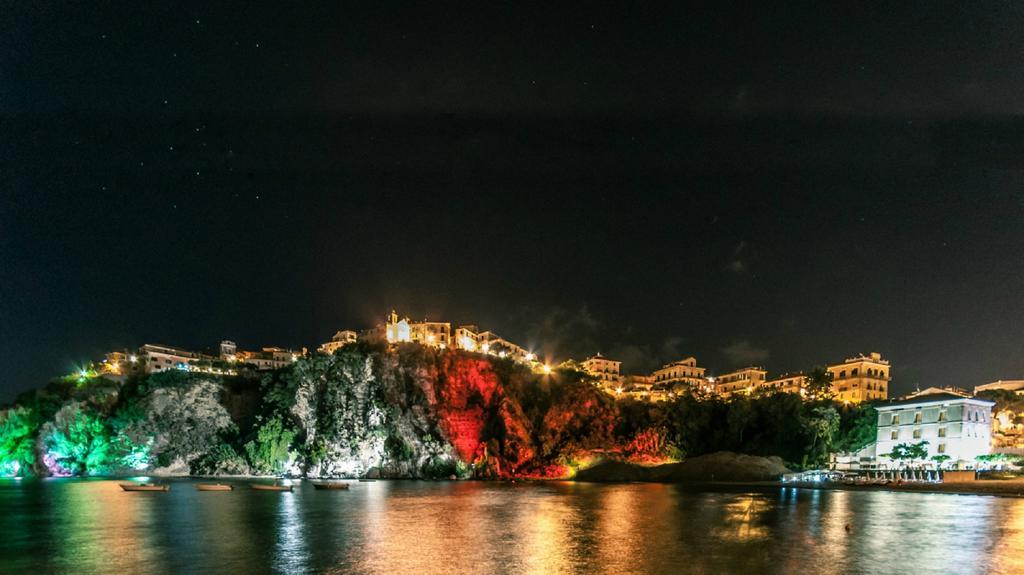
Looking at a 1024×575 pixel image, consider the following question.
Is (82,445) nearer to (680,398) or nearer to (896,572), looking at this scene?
(680,398)

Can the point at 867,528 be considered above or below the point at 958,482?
above

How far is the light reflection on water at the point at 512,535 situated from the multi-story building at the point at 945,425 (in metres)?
28.7

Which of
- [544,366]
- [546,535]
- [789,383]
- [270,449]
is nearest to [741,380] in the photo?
[789,383]

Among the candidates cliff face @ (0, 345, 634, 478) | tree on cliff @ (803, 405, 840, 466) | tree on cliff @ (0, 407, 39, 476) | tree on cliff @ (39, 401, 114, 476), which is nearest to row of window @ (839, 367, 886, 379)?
tree on cliff @ (803, 405, 840, 466)

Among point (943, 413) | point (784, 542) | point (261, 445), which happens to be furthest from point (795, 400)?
point (261, 445)

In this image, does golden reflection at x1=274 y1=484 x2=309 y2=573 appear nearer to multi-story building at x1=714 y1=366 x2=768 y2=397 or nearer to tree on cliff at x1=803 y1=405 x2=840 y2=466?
tree on cliff at x1=803 y1=405 x2=840 y2=466

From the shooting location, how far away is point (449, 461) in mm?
92312

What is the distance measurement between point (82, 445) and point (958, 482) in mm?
116490

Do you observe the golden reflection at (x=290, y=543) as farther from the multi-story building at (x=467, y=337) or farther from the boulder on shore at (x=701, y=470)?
the multi-story building at (x=467, y=337)

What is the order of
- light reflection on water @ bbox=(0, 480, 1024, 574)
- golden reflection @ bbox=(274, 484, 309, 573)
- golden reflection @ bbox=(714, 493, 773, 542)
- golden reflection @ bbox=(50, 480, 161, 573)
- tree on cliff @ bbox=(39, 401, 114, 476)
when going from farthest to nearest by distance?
tree on cliff @ bbox=(39, 401, 114, 476) < golden reflection @ bbox=(714, 493, 773, 542) < golden reflection @ bbox=(50, 480, 161, 573) < light reflection on water @ bbox=(0, 480, 1024, 574) < golden reflection @ bbox=(274, 484, 309, 573)

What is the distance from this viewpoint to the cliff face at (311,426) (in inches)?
3556

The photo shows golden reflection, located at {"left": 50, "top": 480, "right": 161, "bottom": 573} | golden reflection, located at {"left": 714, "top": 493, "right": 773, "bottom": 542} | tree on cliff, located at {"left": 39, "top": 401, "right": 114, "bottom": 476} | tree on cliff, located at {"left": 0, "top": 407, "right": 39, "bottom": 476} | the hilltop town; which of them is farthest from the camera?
the hilltop town

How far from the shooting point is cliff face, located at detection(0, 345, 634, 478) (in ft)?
296

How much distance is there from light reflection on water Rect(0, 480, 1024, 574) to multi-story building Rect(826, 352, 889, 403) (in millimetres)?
79834
